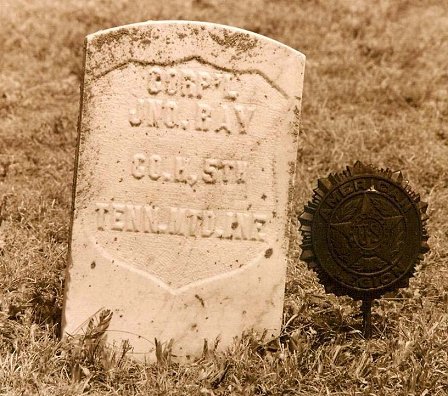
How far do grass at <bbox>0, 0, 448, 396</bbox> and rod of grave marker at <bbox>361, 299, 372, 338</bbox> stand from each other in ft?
0.18

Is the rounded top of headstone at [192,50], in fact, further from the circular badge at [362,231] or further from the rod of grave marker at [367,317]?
the rod of grave marker at [367,317]

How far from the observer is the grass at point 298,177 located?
3.09 metres

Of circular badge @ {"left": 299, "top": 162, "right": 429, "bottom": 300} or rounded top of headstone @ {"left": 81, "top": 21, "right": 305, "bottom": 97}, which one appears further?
circular badge @ {"left": 299, "top": 162, "right": 429, "bottom": 300}

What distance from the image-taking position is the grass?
10.1 feet

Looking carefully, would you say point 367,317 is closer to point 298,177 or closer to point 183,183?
point 183,183

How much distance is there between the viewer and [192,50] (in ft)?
10.1

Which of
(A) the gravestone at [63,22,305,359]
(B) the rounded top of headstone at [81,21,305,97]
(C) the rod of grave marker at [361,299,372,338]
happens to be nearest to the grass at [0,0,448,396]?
(C) the rod of grave marker at [361,299,372,338]

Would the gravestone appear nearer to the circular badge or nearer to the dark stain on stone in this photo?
the dark stain on stone

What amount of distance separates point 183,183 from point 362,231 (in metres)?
0.77

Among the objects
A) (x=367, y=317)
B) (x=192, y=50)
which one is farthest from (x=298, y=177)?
(x=192, y=50)

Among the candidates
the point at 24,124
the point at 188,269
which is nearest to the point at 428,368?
the point at 188,269

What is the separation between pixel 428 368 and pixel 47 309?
1634mm

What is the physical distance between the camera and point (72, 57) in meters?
6.80

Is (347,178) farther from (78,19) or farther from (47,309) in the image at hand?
(78,19)
